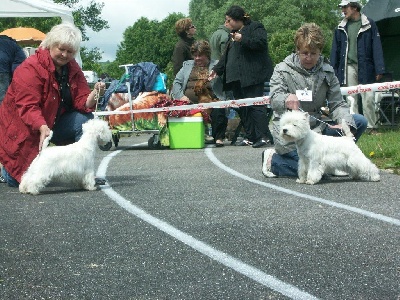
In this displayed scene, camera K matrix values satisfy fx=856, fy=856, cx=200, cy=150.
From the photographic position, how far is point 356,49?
46.3 feet

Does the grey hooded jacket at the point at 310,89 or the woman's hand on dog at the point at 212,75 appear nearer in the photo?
the grey hooded jacket at the point at 310,89

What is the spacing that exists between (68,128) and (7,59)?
1.62m

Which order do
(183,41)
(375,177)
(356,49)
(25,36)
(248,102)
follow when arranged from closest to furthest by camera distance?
(375,177) → (248,102) → (356,49) → (183,41) → (25,36)

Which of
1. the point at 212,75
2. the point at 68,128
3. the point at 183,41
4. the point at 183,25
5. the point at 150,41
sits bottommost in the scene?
the point at 150,41

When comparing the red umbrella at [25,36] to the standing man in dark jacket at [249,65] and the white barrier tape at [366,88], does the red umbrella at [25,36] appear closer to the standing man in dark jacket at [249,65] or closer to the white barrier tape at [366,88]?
the standing man in dark jacket at [249,65]

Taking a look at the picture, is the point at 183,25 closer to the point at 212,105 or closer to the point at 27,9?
the point at 212,105

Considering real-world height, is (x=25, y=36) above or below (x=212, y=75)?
above

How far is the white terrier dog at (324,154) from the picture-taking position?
28.0 ft

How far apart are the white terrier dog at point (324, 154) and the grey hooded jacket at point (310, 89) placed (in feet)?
1.61

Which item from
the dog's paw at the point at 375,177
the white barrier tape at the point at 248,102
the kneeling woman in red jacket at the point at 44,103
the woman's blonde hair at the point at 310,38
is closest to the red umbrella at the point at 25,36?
the white barrier tape at the point at 248,102

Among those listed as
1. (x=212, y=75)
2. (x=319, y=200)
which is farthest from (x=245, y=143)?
(x=319, y=200)

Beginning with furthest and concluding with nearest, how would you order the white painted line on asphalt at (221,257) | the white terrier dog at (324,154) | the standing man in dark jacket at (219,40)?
the standing man in dark jacket at (219,40) → the white terrier dog at (324,154) → the white painted line on asphalt at (221,257)

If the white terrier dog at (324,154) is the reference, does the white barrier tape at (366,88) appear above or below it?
above

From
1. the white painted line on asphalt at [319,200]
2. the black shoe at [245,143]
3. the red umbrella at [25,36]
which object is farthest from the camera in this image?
the red umbrella at [25,36]
